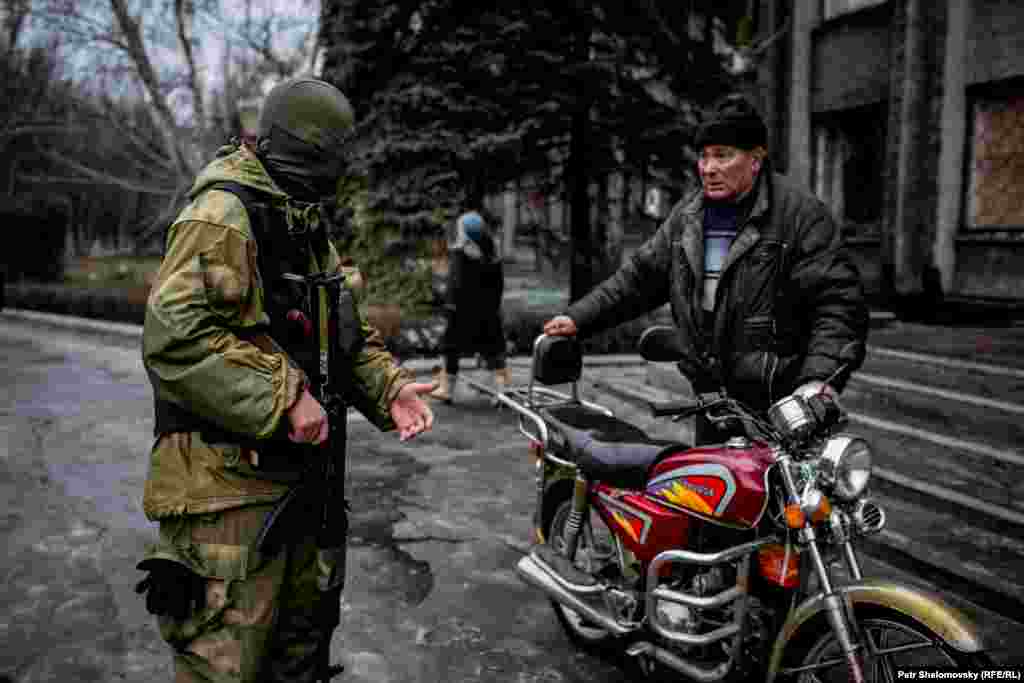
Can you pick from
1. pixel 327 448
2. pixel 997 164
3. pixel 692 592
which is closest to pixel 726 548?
pixel 692 592

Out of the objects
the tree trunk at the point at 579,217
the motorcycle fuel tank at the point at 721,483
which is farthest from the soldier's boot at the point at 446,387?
the motorcycle fuel tank at the point at 721,483

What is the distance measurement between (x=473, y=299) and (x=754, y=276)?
18.0 ft

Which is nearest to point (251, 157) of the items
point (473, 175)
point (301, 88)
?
point (301, 88)

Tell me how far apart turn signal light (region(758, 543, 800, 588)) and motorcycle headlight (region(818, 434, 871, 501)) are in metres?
0.27

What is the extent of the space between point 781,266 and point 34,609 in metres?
3.55

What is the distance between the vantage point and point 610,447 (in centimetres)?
327

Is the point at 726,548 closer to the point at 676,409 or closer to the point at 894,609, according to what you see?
the point at 676,409

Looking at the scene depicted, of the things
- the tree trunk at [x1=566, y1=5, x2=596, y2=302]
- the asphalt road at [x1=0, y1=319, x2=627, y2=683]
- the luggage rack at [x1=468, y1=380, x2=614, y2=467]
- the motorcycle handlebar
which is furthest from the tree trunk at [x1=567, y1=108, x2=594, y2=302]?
the motorcycle handlebar

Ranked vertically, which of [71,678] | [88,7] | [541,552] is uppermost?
[88,7]

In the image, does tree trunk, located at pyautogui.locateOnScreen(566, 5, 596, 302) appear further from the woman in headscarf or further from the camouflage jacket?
the camouflage jacket

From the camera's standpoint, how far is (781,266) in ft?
10.7

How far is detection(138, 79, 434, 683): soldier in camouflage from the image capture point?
84.1 inches

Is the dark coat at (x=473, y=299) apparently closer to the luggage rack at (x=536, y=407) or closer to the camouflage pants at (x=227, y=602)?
the luggage rack at (x=536, y=407)

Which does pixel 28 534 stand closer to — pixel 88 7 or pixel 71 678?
pixel 71 678
